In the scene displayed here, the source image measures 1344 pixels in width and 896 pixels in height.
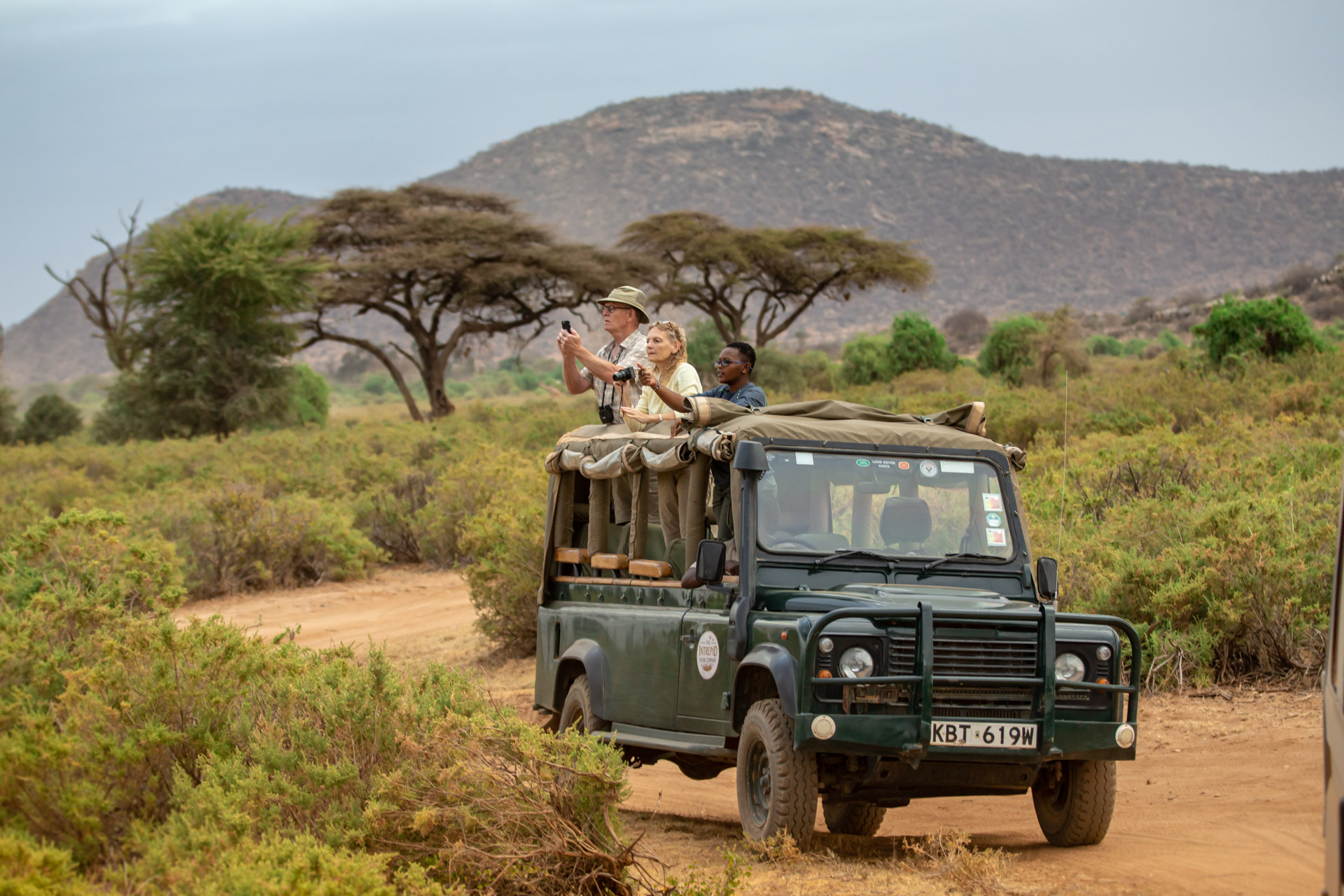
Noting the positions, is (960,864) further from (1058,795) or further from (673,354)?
(673,354)

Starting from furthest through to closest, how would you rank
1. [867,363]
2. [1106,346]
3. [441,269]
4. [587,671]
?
1. [1106,346]
2. [867,363]
3. [441,269]
4. [587,671]

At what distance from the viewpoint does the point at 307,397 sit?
4569 centimetres

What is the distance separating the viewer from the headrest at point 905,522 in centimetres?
645

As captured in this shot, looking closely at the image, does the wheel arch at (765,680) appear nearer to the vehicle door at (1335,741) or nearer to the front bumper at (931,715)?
the front bumper at (931,715)

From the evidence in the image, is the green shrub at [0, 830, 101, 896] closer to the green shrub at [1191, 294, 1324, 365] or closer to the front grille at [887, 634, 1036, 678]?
the front grille at [887, 634, 1036, 678]

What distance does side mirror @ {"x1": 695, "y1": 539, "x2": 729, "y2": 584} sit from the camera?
592cm

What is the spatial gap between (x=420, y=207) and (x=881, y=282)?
1608 cm

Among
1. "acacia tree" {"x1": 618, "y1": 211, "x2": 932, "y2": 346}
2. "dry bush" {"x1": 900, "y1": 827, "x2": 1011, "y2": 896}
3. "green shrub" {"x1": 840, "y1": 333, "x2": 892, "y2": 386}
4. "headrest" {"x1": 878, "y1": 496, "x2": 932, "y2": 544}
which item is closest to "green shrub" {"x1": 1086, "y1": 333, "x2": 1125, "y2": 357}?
"acacia tree" {"x1": 618, "y1": 211, "x2": 932, "y2": 346}

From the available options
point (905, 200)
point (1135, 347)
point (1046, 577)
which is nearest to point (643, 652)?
point (1046, 577)

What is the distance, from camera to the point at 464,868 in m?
4.70

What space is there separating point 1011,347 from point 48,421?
29.3 m

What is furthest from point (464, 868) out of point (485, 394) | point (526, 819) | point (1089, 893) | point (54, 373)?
point (54, 373)

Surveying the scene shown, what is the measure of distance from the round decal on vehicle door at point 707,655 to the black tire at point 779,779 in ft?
1.50

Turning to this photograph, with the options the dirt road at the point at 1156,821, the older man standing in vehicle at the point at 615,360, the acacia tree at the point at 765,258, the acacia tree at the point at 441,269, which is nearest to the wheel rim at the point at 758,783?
the dirt road at the point at 1156,821
